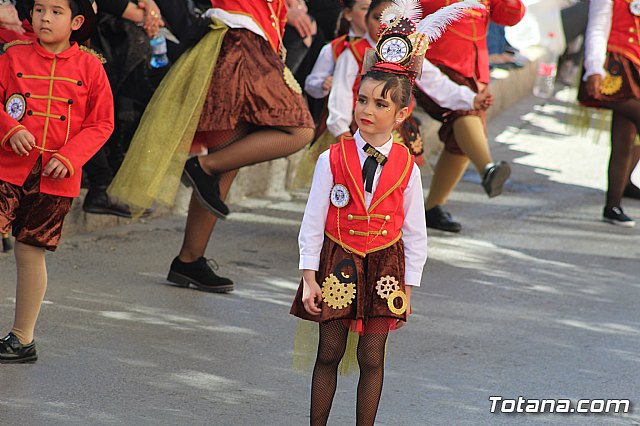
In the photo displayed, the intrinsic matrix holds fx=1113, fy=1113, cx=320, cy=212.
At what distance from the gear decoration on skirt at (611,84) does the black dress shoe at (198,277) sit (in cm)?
339

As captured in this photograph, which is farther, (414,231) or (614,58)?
(614,58)

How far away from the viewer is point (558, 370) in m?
4.95

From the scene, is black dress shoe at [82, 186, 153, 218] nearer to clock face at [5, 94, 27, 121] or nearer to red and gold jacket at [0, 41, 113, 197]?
red and gold jacket at [0, 41, 113, 197]

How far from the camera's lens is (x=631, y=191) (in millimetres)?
9156

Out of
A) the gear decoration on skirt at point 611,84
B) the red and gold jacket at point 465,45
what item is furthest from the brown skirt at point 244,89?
the gear decoration on skirt at point 611,84

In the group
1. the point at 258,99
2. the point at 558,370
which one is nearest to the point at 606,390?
the point at 558,370

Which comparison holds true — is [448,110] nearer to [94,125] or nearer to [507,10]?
[507,10]

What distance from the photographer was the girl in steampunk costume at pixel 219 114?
5406 millimetres

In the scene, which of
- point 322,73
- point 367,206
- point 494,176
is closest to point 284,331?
point 367,206

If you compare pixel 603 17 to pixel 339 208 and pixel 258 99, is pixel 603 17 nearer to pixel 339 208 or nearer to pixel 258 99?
pixel 258 99

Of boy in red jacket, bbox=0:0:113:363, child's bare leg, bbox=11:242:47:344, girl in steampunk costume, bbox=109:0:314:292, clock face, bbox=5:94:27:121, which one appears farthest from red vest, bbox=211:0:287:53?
child's bare leg, bbox=11:242:47:344

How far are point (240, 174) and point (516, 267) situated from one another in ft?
7.36

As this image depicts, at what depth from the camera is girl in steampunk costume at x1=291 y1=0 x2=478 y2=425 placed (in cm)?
370

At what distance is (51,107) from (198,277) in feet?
5.33
